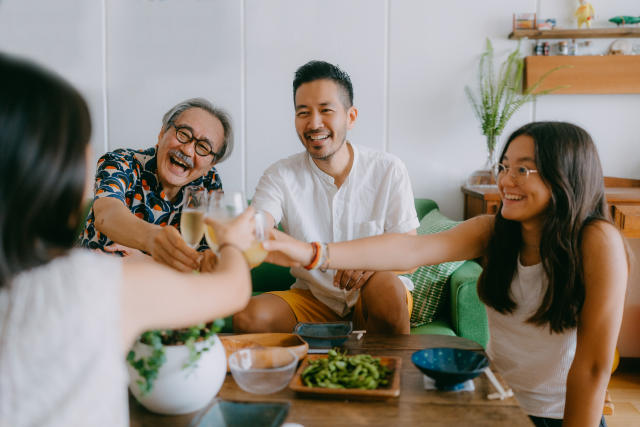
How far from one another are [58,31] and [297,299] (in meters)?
2.41

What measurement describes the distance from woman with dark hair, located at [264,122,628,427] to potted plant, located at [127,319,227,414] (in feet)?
1.14

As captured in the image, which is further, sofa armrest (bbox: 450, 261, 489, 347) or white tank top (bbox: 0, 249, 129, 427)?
sofa armrest (bbox: 450, 261, 489, 347)

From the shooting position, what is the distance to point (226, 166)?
3.25m

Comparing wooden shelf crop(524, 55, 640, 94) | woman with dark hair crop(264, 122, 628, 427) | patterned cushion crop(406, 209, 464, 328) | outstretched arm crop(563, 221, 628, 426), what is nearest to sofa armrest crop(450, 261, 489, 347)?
patterned cushion crop(406, 209, 464, 328)

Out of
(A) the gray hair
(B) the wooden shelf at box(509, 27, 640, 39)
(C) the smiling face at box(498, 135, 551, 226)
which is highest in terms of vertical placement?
(B) the wooden shelf at box(509, 27, 640, 39)

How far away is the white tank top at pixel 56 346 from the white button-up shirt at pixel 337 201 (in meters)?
1.42

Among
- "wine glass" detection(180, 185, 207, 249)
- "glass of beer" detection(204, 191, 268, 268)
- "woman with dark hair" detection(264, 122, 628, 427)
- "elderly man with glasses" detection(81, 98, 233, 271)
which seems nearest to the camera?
"glass of beer" detection(204, 191, 268, 268)

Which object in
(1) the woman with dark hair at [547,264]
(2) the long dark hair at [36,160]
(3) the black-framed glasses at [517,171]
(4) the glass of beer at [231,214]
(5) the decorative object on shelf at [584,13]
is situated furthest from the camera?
(5) the decorative object on shelf at [584,13]

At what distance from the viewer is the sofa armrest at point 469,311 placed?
2.10 metres

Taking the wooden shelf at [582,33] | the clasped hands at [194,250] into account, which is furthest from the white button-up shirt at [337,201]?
the wooden shelf at [582,33]

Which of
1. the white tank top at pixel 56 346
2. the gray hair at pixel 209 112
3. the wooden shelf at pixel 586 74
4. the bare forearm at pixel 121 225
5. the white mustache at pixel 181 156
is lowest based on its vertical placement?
the white tank top at pixel 56 346

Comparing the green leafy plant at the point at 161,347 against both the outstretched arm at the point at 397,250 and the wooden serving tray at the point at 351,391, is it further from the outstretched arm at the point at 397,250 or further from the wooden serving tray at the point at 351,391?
the outstretched arm at the point at 397,250

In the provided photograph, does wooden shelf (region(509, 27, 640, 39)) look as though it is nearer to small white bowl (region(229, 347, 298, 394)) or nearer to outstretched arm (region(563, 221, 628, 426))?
outstretched arm (region(563, 221, 628, 426))

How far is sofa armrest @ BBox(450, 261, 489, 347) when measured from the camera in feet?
6.88
